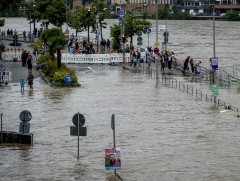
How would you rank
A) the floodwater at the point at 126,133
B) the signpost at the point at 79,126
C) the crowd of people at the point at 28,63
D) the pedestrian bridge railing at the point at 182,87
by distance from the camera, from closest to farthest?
the floodwater at the point at 126,133
the signpost at the point at 79,126
the pedestrian bridge railing at the point at 182,87
the crowd of people at the point at 28,63

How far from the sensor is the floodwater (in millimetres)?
27359

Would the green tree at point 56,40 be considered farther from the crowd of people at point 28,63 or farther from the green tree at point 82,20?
the green tree at point 82,20

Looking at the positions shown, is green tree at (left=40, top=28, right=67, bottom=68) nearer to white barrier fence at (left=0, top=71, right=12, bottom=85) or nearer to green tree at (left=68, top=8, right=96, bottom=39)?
white barrier fence at (left=0, top=71, right=12, bottom=85)

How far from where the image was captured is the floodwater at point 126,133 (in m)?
27.4

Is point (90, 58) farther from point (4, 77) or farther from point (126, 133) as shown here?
point (126, 133)

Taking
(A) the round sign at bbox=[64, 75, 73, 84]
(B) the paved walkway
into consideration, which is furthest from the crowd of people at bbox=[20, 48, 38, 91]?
(A) the round sign at bbox=[64, 75, 73, 84]

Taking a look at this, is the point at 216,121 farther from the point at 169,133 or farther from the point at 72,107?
the point at 72,107

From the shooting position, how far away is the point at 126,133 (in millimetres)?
34469

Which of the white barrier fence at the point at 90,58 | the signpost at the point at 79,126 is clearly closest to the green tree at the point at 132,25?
the white barrier fence at the point at 90,58

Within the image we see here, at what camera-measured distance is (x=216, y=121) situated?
3766 centimetres

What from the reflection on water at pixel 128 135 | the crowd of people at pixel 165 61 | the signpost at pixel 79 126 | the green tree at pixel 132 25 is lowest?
the reflection on water at pixel 128 135

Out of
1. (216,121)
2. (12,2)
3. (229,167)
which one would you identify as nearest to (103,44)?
(12,2)

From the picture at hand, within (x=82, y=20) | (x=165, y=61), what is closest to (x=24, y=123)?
(x=165, y=61)

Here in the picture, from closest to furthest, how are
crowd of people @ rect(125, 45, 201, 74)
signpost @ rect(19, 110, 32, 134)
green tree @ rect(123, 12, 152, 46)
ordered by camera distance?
signpost @ rect(19, 110, 32, 134) < crowd of people @ rect(125, 45, 201, 74) < green tree @ rect(123, 12, 152, 46)
